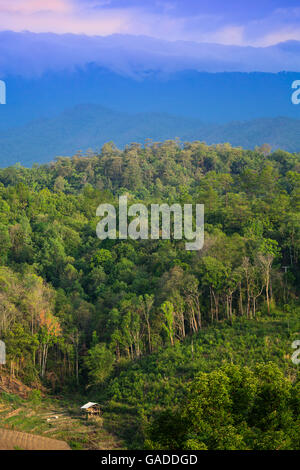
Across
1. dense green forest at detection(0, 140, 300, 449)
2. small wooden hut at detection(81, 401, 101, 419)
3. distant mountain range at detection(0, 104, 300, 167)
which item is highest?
distant mountain range at detection(0, 104, 300, 167)

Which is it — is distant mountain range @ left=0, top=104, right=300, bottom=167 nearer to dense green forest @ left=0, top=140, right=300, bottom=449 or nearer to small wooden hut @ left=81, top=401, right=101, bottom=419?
dense green forest @ left=0, top=140, right=300, bottom=449

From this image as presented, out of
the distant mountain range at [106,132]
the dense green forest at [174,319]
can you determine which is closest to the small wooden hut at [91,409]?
the dense green forest at [174,319]

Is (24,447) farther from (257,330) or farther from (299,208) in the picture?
(299,208)

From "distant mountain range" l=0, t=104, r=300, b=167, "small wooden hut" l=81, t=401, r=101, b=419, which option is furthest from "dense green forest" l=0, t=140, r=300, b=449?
"distant mountain range" l=0, t=104, r=300, b=167

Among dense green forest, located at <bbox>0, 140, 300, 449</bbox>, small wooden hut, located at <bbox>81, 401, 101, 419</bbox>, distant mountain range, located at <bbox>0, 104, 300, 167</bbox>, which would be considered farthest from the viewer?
distant mountain range, located at <bbox>0, 104, 300, 167</bbox>

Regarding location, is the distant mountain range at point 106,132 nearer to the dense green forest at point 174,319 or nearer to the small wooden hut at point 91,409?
the dense green forest at point 174,319
